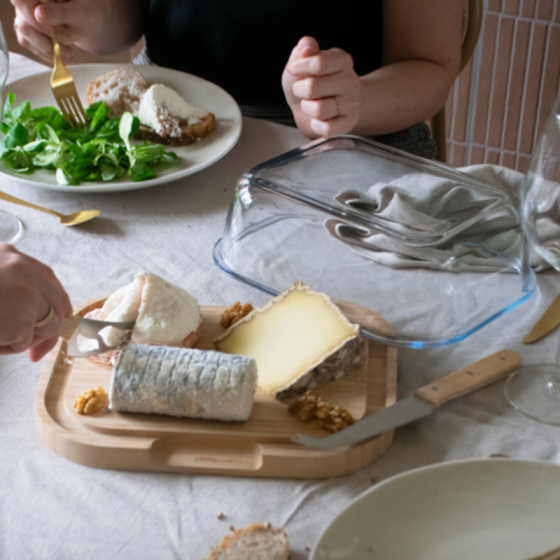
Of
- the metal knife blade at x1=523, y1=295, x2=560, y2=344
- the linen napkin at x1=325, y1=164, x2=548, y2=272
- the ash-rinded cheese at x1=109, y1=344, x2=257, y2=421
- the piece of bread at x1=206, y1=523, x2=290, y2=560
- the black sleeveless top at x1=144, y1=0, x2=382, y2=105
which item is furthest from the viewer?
the black sleeveless top at x1=144, y1=0, x2=382, y2=105

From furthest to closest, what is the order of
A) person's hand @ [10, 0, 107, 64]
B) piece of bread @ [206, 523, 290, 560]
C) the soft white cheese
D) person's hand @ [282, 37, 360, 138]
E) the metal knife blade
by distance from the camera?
person's hand @ [10, 0, 107, 64] < the soft white cheese < person's hand @ [282, 37, 360, 138] < the metal knife blade < piece of bread @ [206, 523, 290, 560]

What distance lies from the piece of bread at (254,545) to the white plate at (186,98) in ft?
2.01

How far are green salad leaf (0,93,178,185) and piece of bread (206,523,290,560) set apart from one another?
25.0 inches

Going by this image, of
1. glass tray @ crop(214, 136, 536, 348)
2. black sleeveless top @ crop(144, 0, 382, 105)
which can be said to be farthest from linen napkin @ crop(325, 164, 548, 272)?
black sleeveless top @ crop(144, 0, 382, 105)

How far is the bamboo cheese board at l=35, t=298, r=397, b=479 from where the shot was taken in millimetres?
680

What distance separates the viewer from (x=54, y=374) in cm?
78

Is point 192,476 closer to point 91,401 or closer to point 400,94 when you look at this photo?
→ point 91,401

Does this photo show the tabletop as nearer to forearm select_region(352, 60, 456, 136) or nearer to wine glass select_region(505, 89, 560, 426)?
wine glass select_region(505, 89, 560, 426)

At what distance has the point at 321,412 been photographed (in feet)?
2.34

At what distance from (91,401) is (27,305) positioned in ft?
0.36

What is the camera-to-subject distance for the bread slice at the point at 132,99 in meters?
1.22

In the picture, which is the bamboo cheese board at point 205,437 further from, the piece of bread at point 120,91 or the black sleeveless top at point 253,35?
the black sleeveless top at point 253,35

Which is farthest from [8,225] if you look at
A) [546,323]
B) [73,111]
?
[546,323]

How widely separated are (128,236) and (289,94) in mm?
364
